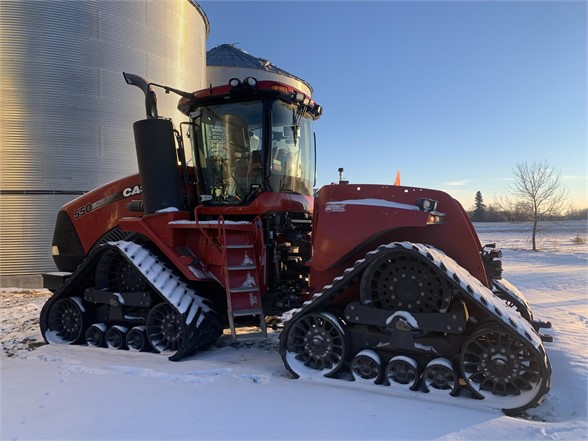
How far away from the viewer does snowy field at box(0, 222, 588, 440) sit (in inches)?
123

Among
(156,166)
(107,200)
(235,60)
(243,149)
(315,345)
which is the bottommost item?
(315,345)

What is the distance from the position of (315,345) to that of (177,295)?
5.87 feet

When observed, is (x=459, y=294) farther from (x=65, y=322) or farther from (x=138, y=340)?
(x=65, y=322)

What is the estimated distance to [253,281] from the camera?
5242 millimetres

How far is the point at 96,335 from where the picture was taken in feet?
18.4

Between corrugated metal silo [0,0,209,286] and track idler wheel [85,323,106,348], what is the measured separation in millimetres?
8143

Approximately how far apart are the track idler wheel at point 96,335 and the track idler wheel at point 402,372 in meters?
3.67

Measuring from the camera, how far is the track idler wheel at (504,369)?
3463 mm

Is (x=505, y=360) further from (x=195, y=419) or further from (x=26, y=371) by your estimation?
(x=26, y=371)

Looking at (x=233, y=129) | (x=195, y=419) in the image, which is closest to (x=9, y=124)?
(x=233, y=129)

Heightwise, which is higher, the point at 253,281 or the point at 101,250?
the point at 101,250

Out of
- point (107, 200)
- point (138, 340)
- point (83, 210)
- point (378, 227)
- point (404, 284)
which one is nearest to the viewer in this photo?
point (404, 284)

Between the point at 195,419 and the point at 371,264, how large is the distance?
1.99 metres

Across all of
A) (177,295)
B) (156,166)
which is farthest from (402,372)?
(156,166)
